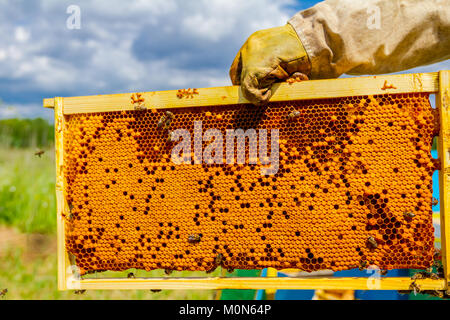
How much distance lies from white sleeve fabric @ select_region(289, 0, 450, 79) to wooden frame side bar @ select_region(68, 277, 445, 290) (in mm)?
1478

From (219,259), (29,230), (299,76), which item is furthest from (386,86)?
(29,230)

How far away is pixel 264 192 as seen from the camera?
97.9 inches

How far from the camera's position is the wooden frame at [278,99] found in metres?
2.35

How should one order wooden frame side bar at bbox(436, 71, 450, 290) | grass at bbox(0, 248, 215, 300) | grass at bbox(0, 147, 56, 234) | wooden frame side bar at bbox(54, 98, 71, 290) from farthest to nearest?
1. grass at bbox(0, 147, 56, 234)
2. grass at bbox(0, 248, 215, 300)
3. wooden frame side bar at bbox(54, 98, 71, 290)
4. wooden frame side bar at bbox(436, 71, 450, 290)

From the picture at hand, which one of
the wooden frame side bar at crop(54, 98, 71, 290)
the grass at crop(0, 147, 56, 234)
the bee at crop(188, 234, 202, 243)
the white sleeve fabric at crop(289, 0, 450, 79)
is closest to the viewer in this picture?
the white sleeve fabric at crop(289, 0, 450, 79)

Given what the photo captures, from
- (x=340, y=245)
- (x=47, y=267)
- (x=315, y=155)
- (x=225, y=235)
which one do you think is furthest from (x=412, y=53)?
(x=47, y=267)

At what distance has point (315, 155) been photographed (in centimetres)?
244

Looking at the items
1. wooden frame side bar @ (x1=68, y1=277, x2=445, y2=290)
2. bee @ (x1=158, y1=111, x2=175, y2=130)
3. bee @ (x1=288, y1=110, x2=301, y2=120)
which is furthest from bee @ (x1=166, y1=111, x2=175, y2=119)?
wooden frame side bar @ (x1=68, y1=277, x2=445, y2=290)

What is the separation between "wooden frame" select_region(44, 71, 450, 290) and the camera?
235cm

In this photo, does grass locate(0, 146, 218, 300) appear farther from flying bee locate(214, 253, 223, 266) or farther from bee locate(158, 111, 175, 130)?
bee locate(158, 111, 175, 130)

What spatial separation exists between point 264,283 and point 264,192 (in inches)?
25.1

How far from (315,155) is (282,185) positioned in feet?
0.98

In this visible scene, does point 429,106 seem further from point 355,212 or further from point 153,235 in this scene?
point 153,235

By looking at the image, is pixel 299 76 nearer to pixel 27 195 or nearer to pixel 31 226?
pixel 31 226
